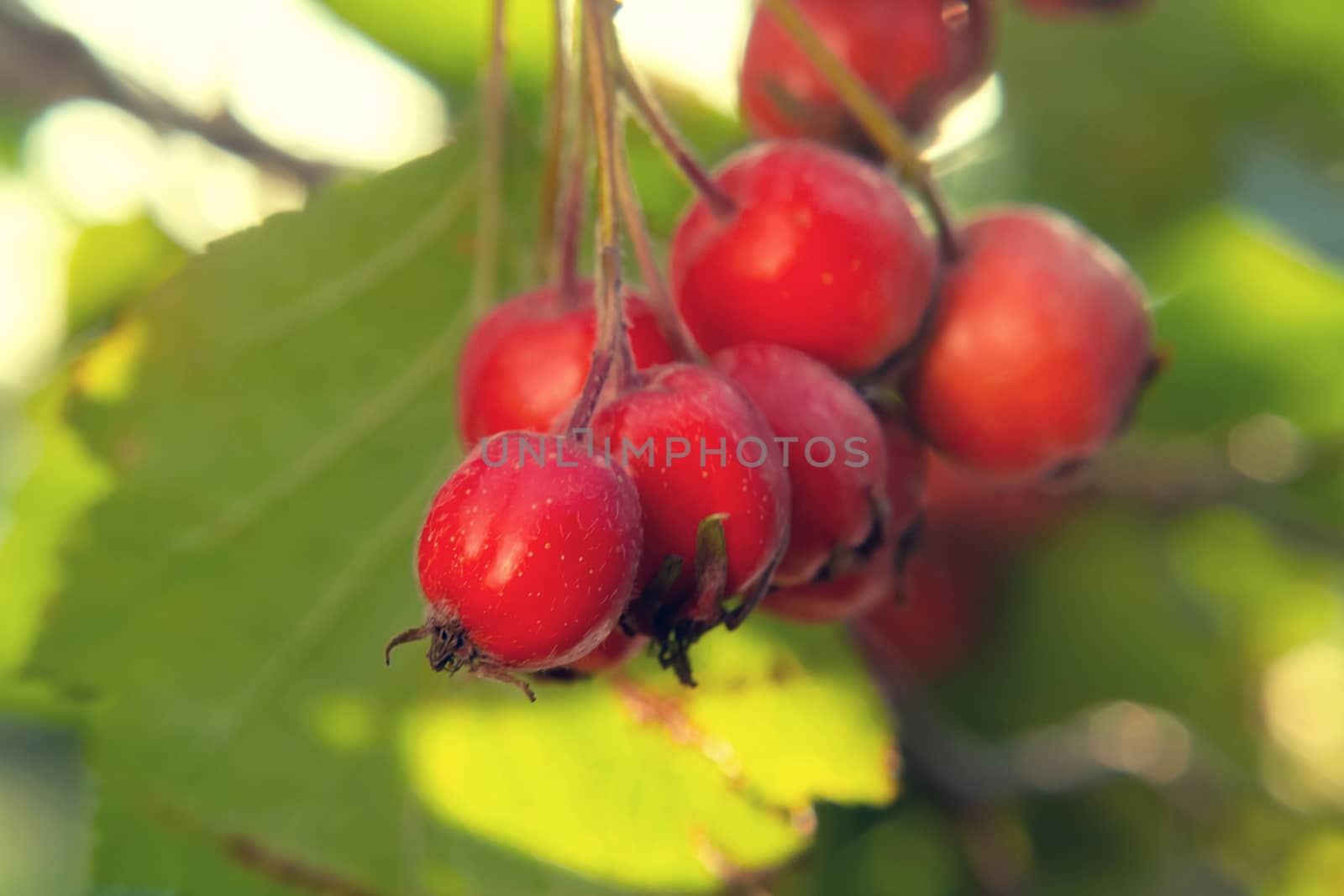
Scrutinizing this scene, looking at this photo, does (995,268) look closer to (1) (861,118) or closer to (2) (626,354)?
(1) (861,118)

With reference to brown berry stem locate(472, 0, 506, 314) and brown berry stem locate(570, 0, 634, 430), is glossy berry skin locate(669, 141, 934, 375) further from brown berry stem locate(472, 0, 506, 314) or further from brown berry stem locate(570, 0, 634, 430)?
brown berry stem locate(472, 0, 506, 314)

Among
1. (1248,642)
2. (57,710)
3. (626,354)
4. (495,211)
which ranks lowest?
(1248,642)

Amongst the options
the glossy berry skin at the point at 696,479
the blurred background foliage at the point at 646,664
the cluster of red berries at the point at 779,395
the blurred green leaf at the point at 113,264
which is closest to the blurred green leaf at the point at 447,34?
the blurred background foliage at the point at 646,664

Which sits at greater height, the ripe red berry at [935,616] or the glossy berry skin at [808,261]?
the glossy berry skin at [808,261]

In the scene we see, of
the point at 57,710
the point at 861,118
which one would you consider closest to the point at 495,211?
the point at 861,118

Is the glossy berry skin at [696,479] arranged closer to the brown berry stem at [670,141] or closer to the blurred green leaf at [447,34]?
the brown berry stem at [670,141]

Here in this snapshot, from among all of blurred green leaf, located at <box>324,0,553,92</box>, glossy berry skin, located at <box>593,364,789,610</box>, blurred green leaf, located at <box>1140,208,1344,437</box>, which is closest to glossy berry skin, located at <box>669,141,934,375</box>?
glossy berry skin, located at <box>593,364,789,610</box>

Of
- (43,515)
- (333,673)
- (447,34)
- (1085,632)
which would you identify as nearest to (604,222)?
(333,673)
